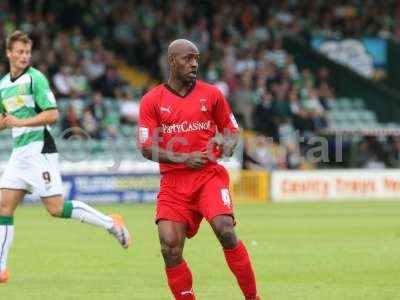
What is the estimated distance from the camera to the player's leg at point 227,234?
358 inches

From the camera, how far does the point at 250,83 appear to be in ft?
101

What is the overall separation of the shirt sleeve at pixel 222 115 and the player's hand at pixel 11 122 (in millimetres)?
2755

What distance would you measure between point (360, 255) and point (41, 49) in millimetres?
15817

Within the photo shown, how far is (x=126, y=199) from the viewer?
26.3 metres

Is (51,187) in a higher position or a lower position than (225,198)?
lower

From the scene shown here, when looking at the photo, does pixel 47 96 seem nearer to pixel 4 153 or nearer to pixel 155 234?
pixel 155 234

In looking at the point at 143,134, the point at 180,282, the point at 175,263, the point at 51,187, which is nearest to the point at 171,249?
the point at 175,263

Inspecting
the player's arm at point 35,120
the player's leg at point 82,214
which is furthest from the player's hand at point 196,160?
the player's leg at point 82,214

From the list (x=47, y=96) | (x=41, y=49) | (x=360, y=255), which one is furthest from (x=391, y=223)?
(x=41, y=49)

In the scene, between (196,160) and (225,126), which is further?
(225,126)

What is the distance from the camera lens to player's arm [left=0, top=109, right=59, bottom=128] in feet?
37.3

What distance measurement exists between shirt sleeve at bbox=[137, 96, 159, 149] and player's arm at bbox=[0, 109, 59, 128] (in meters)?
2.35

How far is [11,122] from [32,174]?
27.0 inches

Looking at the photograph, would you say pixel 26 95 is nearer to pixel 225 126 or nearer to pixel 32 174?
pixel 32 174
